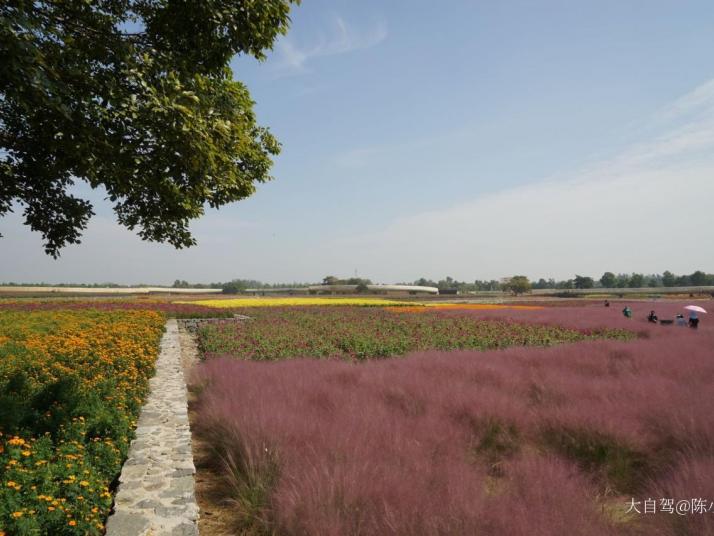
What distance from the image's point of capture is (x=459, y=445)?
16.3 ft

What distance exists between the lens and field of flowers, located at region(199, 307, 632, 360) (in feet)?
45.5

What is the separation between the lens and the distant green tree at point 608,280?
15985 cm

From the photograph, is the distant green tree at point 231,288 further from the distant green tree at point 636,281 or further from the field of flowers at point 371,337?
the distant green tree at point 636,281

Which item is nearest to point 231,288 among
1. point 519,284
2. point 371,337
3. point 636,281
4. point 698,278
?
point 519,284

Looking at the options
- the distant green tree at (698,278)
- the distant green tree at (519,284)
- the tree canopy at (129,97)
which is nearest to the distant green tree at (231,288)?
the distant green tree at (519,284)

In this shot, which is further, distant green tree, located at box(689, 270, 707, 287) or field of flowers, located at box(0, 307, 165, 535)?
distant green tree, located at box(689, 270, 707, 287)

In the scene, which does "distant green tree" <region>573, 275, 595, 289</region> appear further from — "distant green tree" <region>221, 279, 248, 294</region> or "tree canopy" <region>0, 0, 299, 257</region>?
"tree canopy" <region>0, 0, 299, 257</region>

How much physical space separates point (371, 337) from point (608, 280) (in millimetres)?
177707

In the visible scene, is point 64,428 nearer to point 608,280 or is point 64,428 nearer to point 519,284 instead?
point 519,284

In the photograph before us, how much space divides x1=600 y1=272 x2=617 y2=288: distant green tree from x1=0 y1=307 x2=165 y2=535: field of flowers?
184 m

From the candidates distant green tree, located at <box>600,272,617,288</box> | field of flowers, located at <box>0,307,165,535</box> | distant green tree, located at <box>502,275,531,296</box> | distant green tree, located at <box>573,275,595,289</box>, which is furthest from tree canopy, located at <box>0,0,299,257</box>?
distant green tree, located at <box>600,272,617,288</box>

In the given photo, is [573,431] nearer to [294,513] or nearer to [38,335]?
[294,513]

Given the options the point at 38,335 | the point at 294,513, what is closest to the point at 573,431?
the point at 294,513

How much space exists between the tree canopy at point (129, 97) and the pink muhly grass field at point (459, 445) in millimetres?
3754
